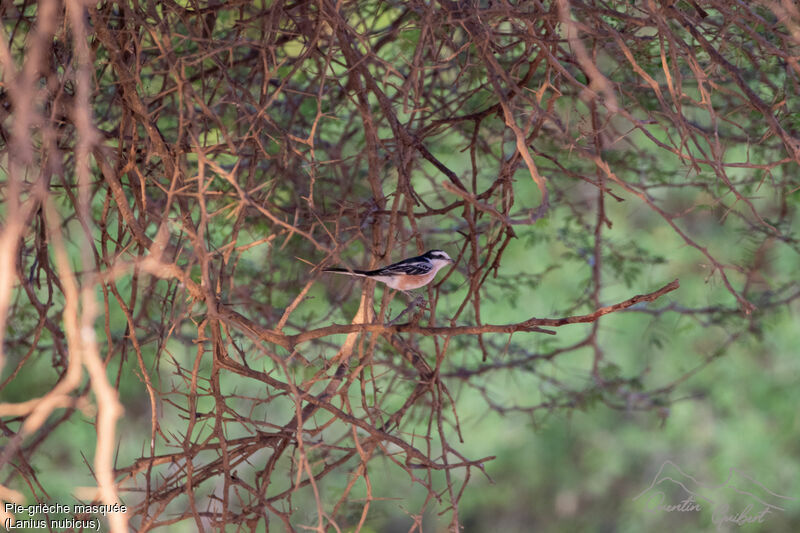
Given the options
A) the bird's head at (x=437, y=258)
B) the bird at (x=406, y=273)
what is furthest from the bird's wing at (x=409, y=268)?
the bird's head at (x=437, y=258)

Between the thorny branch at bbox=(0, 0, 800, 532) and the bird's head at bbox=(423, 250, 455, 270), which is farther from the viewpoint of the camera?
the bird's head at bbox=(423, 250, 455, 270)

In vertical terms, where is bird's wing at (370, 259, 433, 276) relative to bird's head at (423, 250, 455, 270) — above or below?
below

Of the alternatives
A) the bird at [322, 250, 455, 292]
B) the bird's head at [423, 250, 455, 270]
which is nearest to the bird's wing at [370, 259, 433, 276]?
the bird at [322, 250, 455, 292]

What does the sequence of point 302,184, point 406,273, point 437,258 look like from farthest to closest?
point 302,184 → point 437,258 → point 406,273

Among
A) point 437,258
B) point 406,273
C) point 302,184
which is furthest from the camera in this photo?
point 302,184

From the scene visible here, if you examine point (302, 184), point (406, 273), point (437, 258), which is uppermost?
point (302, 184)

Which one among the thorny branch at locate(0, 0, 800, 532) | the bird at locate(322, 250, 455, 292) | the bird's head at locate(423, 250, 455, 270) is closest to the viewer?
the thorny branch at locate(0, 0, 800, 532)

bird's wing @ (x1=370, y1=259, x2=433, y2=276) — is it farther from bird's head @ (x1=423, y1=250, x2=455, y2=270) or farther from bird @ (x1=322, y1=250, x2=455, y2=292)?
bird's head @ (x1=423, y1=250, x2=455, y2=270)

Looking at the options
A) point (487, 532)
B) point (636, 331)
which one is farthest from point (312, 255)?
point (487, 532)

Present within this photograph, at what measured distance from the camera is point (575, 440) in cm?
1159

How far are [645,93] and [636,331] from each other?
6345mm

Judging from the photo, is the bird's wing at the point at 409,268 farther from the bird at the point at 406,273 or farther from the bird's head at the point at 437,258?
the bird's head at the point at 437,258

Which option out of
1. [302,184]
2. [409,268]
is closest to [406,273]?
[409,268]

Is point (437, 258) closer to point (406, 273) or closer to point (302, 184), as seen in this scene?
point (406, 273)
